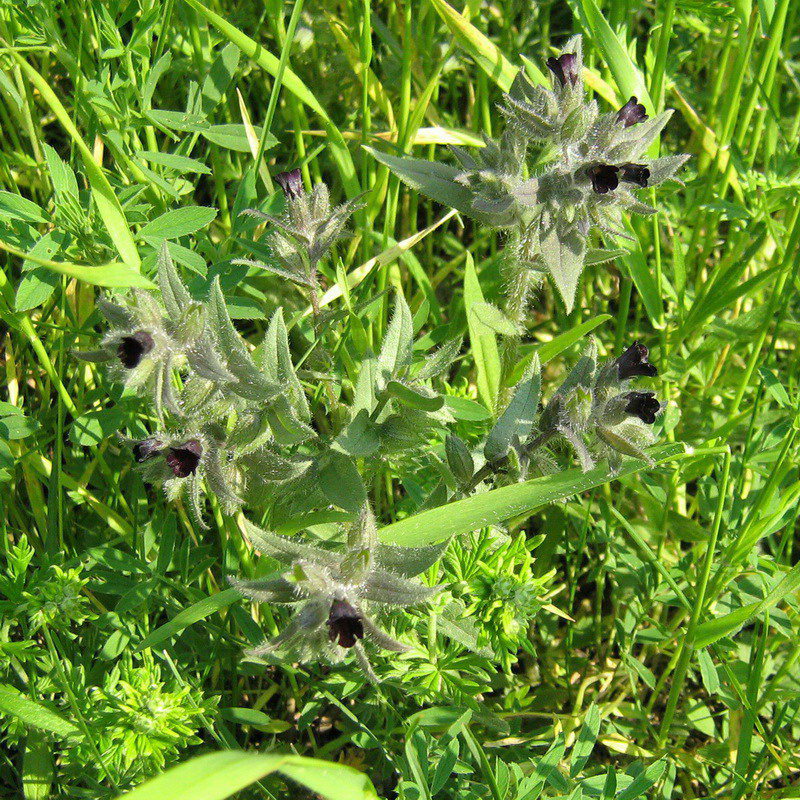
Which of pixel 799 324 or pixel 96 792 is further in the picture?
pixel 799 324

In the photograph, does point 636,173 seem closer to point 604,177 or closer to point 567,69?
point 604,177

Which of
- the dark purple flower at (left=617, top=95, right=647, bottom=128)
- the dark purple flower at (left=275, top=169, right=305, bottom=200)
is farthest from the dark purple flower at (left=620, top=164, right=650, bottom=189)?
the dark purple flower at (left=275, top=169, right=305, bottom=200)

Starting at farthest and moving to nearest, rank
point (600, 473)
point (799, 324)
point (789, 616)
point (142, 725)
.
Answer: point (799, 324) < point (789, 616) < point (600, 473) < point (142, 725)

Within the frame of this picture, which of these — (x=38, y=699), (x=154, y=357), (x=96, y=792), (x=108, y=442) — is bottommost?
(x=96, y=792)

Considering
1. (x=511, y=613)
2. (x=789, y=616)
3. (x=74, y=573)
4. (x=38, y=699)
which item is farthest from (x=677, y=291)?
(x=38, y=699)

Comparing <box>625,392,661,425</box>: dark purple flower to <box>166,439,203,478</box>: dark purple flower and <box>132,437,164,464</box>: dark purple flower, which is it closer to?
<box>166,439,203,478</box>: dark purple flower

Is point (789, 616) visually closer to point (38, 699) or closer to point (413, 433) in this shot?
point (413, 433)

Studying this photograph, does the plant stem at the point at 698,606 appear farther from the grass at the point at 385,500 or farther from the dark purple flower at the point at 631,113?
the dark purple flower at the point at 631,113
